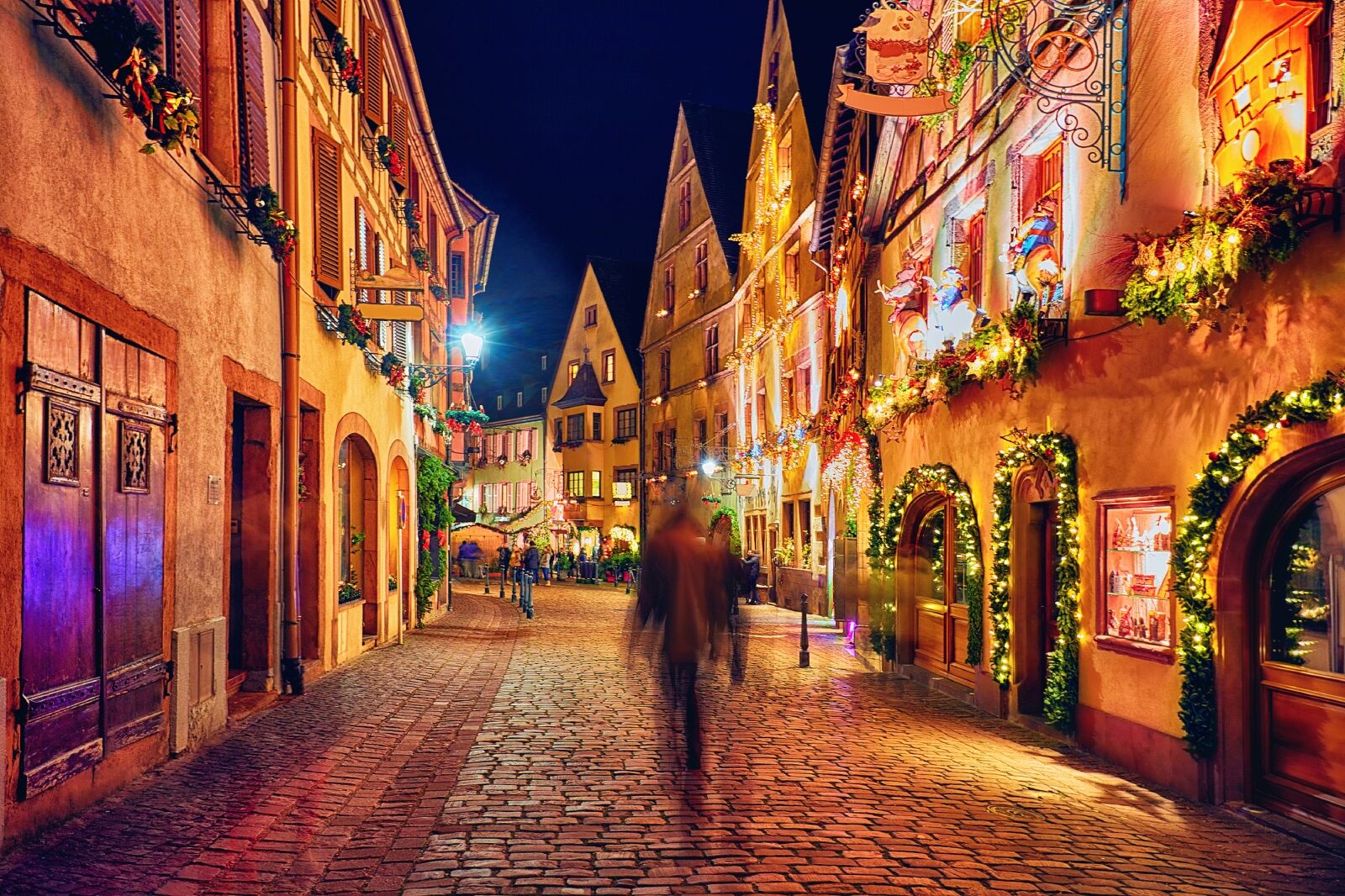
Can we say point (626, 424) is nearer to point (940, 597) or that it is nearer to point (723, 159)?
point (723, 159)

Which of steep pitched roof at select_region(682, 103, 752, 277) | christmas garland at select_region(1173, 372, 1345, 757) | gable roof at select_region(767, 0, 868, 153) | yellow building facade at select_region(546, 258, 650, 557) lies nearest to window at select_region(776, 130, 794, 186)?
gable roof at select_region(767, 0, 868, 153)

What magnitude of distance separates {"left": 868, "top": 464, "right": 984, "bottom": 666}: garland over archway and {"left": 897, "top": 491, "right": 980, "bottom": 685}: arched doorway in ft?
0.39

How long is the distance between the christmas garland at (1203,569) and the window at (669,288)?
35.1m

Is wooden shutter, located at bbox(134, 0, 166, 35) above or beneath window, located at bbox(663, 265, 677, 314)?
beneath

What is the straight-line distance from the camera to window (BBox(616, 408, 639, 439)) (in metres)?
47.2

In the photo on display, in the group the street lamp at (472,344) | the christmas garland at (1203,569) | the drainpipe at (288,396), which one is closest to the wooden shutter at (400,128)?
the street lamp at (472,344)

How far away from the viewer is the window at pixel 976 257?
43.8ft

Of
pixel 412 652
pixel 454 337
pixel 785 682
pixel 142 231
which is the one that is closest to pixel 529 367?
pixel 454 337

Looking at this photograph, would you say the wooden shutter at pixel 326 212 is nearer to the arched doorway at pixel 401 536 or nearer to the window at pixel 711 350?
the arched doorway at pixel 401 536

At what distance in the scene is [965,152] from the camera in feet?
44.5

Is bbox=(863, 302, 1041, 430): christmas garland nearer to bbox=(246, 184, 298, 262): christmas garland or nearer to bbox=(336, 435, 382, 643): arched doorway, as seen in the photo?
bbox=(246, 184, 298, 262): christmas garland

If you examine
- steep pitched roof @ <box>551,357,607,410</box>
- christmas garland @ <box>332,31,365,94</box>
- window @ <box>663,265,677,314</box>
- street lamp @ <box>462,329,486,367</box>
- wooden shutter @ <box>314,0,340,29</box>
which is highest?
window @ <box>663,265,677,314</box>

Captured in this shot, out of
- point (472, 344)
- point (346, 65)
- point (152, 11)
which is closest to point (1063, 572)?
point (152, 11)

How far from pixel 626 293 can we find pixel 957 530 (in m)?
38.3
